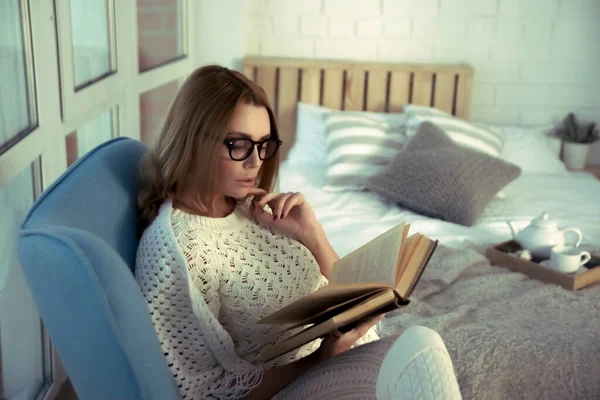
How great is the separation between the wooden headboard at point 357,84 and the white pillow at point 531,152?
291 mm

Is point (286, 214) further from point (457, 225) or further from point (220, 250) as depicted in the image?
point (457, 225)

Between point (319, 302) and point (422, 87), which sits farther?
point (422, 87)

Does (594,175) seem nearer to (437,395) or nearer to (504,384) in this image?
(504,384)

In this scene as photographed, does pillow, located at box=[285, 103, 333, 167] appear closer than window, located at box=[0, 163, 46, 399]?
No

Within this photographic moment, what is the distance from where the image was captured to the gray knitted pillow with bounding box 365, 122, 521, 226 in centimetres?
271

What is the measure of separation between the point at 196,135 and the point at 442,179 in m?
1.63

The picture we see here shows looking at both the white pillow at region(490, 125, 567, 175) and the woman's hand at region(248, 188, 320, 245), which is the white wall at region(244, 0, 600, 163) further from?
the woman's hand at region(248, 188, 320, 245)

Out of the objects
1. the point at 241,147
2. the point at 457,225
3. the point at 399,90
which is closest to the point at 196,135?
the point at 241,147

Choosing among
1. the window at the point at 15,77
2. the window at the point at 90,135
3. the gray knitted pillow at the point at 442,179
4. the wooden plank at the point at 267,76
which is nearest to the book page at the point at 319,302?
the window at the point at 15,77

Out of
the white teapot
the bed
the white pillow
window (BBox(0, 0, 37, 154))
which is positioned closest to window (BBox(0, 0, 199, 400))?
window (BBox(0, 0, 37, 154))

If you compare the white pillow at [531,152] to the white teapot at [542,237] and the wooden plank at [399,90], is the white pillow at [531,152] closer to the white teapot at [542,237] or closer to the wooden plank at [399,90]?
the wooden plank at [399,90]

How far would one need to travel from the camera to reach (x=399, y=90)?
11.8 feet

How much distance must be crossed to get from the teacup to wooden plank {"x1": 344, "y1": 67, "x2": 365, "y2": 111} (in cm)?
167

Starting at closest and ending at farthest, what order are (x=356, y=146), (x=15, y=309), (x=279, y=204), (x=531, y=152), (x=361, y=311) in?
(x=361, y=311) → (x=279, y=204) → (x=15, y=309) → (x=356, y=146) → (x=531, y=152)
